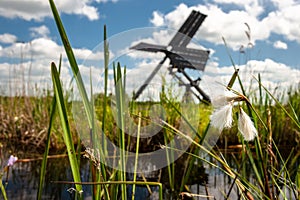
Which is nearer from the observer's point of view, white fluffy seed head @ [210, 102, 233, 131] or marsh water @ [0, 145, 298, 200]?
white fluffy seed head @ [210, 102, 233, 131]

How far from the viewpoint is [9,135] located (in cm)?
401

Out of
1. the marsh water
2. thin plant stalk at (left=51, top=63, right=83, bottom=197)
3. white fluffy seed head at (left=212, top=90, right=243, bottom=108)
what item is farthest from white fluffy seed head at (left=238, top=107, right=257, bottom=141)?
the marsh water

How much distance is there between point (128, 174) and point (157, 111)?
615mm

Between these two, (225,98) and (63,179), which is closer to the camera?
(225,98)

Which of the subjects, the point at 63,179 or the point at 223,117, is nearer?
the point at 223,117

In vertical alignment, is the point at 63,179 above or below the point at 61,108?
below

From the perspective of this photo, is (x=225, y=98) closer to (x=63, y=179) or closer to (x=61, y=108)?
(x=61, y=108)

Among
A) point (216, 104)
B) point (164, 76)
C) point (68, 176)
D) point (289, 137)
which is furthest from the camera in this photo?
point (289, 137)

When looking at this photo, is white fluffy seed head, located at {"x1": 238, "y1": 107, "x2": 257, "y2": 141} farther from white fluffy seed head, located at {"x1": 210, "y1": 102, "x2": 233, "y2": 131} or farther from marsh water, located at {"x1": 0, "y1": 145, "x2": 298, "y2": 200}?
marsh water, located at {"x1": 0, "y1": 145, "x2": 298, "y2": 200}

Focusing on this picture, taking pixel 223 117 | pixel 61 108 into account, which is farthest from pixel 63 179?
pixel 223 117

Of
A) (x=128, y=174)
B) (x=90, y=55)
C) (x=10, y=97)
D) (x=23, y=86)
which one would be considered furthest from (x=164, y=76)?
(x=10, y=97)

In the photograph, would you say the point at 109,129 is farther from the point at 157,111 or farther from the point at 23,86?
the point at 23,86

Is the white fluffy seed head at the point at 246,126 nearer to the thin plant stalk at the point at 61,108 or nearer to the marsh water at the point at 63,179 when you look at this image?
the thin plant stalk at the point at 61,108

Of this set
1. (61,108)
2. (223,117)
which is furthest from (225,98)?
(61,108)
